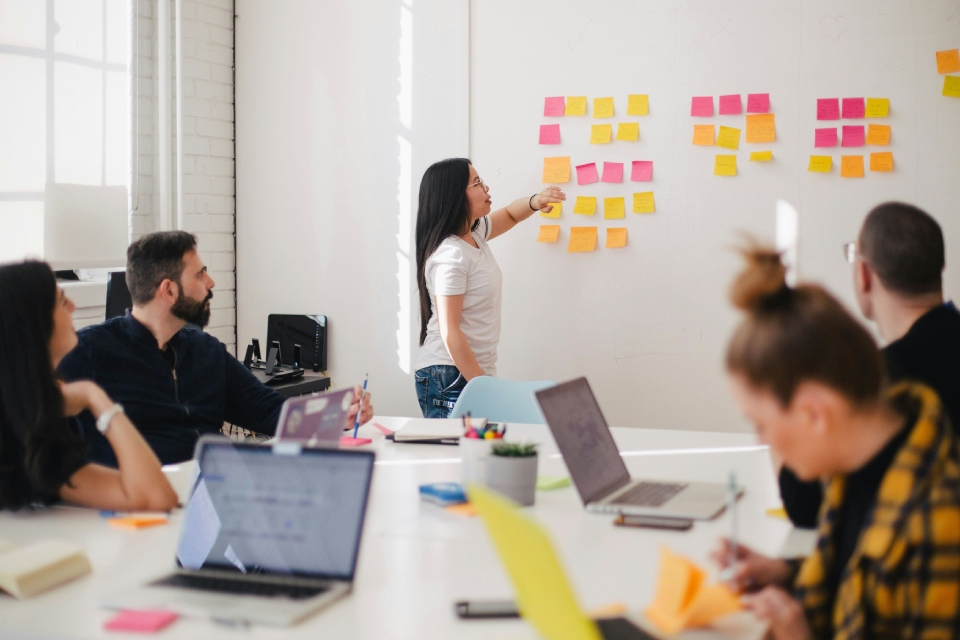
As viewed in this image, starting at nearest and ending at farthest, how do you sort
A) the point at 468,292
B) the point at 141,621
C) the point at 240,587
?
the point at 141,621 < the point at 240,587 < the point at 468,292

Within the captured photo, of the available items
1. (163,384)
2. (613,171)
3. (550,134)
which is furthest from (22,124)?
(613,171)

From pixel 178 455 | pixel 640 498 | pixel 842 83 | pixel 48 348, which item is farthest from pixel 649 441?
pixel 842 83

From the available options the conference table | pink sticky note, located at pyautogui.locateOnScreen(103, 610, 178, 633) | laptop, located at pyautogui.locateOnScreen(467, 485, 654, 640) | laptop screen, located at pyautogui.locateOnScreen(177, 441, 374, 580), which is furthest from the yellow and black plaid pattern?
pink sticky note, located at pyautogui.locateOnScreen(103, 610, 178, 633)

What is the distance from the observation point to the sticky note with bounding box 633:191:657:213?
367cm

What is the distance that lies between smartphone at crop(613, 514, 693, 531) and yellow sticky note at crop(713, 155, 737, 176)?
221 cm

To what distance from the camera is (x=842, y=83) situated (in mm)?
3438

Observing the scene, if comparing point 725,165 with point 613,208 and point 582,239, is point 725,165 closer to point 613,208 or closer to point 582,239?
point 613,208

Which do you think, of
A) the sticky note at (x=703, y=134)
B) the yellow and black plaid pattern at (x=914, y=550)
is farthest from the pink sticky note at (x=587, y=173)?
the yellow and black plaid pattern at (x=914, y=550)

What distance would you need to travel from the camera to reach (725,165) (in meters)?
3.58

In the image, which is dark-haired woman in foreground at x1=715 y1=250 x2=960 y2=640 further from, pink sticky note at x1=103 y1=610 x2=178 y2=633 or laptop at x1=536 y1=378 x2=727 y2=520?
pink sticky note at x1=103 y1=610 x2=178 y2=633

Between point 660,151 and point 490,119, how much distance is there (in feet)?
2.48

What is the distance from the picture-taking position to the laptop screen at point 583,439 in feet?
5.82

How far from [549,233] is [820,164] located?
1.11 metres

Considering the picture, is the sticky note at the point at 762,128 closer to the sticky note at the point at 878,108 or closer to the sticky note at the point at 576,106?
the sticky note at the point at 878,108
